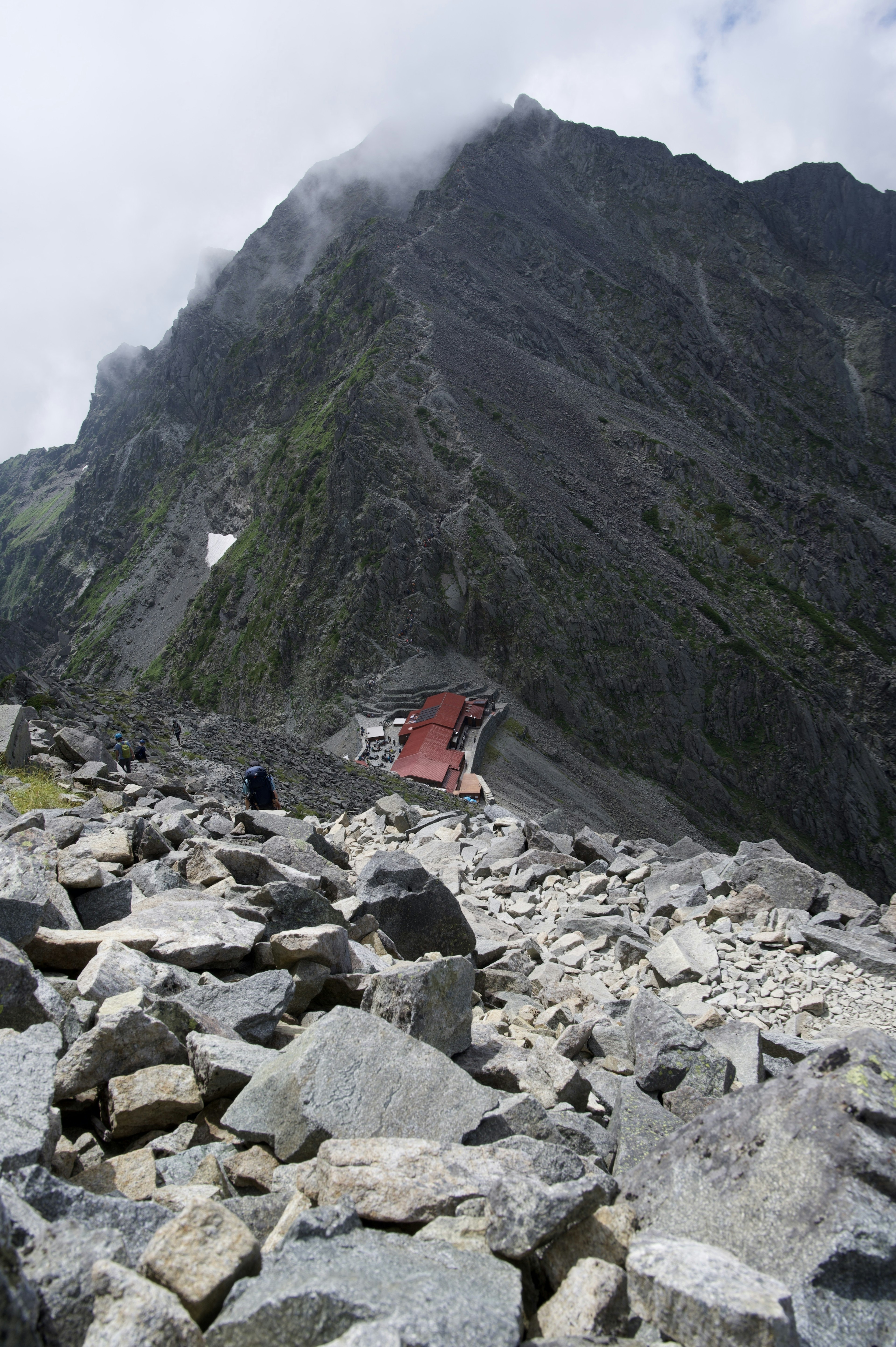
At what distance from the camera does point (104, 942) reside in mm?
6156

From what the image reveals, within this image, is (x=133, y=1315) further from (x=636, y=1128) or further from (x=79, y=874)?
(x=79, y=874)

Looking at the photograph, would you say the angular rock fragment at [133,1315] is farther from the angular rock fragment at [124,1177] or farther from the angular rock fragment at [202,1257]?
the angular rock fragment at [124,1177]

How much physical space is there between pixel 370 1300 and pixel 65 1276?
109 centimetres

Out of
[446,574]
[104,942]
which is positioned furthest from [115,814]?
[446,574]

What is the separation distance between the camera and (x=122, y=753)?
2342 cm

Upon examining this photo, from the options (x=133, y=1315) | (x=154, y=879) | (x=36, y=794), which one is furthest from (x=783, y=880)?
(x=36, y=794)

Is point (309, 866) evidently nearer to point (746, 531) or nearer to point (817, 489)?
point (746, 531)

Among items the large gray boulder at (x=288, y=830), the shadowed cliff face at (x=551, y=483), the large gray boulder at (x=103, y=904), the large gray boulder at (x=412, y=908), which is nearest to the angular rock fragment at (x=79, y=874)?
the large gray boulder at (x=103, y=904)

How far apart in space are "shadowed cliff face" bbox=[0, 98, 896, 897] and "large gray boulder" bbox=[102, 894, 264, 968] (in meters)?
66.8

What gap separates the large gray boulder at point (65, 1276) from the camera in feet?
8.53

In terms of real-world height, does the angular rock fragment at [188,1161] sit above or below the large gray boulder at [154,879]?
below

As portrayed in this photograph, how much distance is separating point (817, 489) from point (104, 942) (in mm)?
149781

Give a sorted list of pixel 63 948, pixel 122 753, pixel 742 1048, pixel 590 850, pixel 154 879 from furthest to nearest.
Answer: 1. pixel 122 753
2. pixel 590 850
3. pixel 154 879
4. pixel 742 1048
5. pixel 63 948

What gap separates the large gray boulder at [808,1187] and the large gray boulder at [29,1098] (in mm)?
3161
